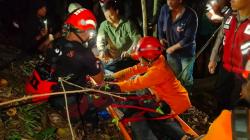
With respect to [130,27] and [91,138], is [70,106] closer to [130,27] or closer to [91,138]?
[91,138]

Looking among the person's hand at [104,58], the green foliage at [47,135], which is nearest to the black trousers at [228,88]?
the person's hand at [104,58]

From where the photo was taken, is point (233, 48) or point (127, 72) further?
point (127, 72)

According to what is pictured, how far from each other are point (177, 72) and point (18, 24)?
165 inches

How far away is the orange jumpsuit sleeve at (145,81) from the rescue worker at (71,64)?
0.53m

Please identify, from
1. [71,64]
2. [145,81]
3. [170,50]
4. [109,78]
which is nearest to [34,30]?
[109,78]

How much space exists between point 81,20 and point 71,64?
759 mm

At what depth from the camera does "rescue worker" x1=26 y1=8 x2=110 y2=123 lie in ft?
18.2

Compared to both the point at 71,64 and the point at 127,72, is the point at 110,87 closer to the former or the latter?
the point at 71,64

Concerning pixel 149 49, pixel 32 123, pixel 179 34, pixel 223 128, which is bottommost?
pixel 32 123

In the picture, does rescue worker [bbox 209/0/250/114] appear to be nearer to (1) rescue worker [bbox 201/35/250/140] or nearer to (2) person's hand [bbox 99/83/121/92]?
(2) person's hand [bbox 99/83/121/92]

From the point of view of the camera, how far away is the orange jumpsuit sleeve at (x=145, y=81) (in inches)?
225

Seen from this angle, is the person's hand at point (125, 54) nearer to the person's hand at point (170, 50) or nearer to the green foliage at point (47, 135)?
the person's hand at point (170, 50)

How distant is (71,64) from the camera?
5594 millimetres

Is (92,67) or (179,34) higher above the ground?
(179,34)
